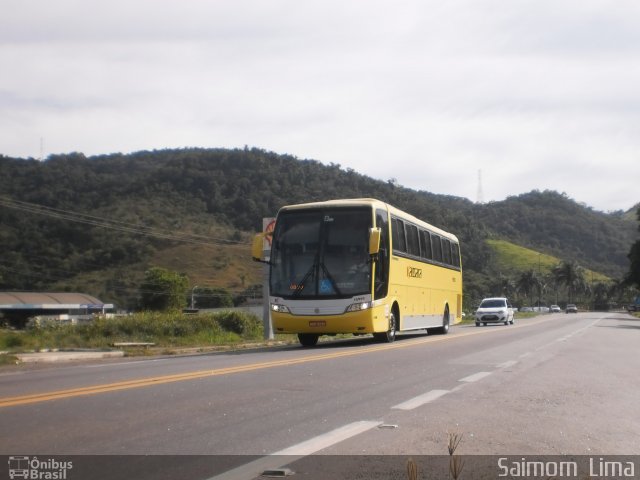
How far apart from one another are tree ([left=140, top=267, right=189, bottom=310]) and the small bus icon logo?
7166 cm

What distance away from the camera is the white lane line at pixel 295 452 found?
601 cm

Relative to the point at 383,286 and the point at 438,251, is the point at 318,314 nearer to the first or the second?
the point at 383,286

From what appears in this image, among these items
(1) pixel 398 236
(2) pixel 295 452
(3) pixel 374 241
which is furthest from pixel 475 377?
(1) pixel 398 236

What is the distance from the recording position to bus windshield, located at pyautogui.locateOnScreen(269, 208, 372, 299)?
2053 centimetres

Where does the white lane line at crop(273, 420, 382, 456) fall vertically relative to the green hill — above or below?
below

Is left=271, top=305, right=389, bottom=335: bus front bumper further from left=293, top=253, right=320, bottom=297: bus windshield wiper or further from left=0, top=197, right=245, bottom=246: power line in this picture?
left=0, top=197, right=245, bottom=246: power line

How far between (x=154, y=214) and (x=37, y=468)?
315 ft

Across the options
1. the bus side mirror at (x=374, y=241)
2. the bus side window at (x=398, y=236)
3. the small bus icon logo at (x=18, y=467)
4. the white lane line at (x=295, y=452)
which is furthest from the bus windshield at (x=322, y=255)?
the small bus icon logo at (x=18, y=467)

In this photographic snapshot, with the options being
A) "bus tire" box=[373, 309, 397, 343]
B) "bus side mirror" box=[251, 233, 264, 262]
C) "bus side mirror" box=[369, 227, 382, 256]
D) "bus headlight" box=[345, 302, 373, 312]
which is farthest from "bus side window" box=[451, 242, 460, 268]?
"bus side mirror" box=[251, 233, 264, 262]

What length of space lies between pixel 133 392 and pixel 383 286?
1172 cm

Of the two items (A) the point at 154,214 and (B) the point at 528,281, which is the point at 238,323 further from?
(B) the point at 528,281

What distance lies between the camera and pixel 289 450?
22.5 feet

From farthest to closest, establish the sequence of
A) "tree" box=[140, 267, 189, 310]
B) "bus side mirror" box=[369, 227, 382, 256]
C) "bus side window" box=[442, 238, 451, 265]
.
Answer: "tree" box=[140, 267, 189, 310] → "bus side window" box=[442, 238, 451, 265] → "bus side mirror" box=[369, 227, 382, 256]

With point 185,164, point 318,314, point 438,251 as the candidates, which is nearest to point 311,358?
point 318,314
